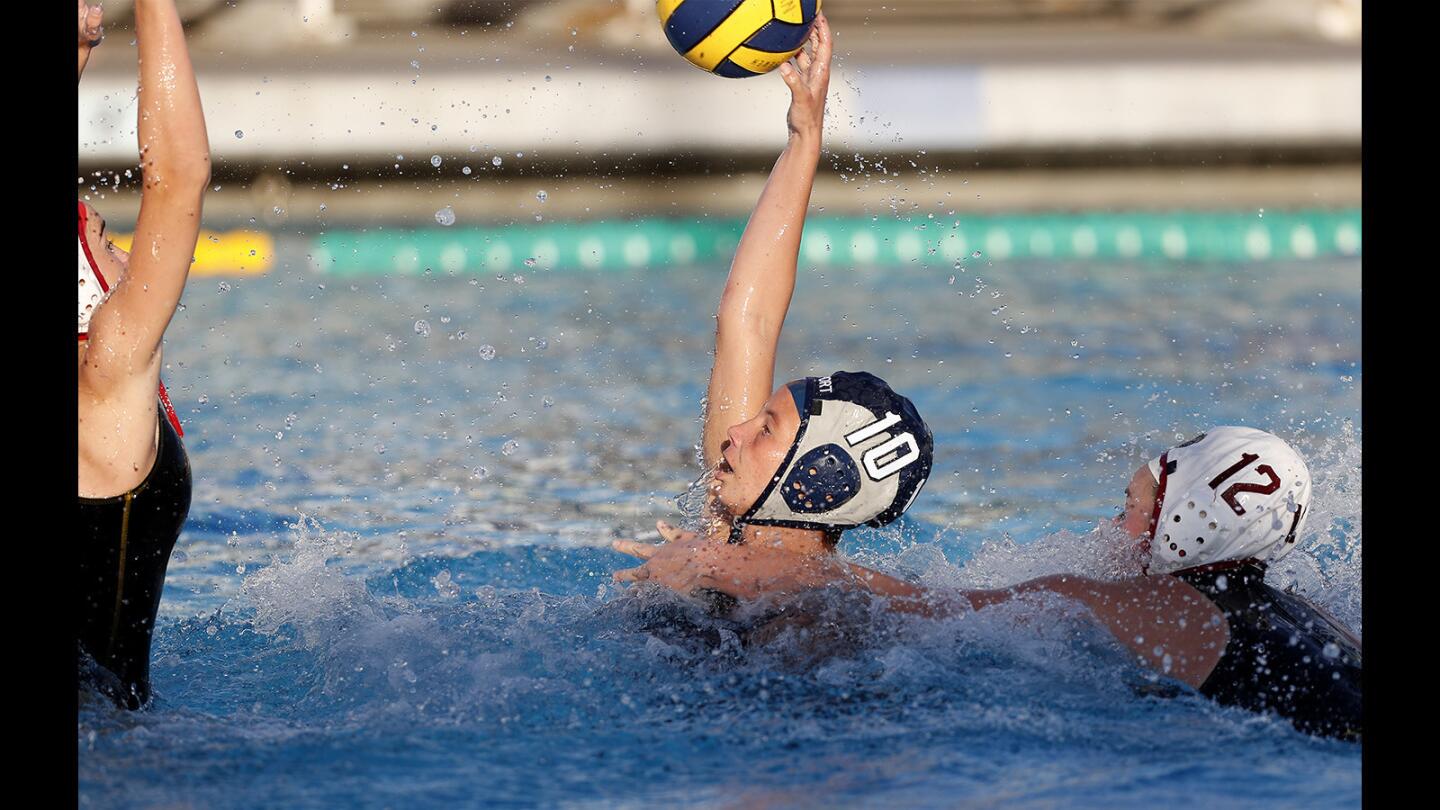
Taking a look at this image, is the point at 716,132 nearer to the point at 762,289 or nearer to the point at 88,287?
the point at 762,289

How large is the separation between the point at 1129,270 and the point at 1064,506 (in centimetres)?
419

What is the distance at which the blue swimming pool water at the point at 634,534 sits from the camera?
8.32 ft

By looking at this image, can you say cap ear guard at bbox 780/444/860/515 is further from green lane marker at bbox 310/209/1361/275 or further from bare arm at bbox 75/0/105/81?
green lane marker at bbox 310/209/1361/275

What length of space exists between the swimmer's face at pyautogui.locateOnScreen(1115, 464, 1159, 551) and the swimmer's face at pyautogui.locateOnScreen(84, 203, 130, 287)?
5.83 feet

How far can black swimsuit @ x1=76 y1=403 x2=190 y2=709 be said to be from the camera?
7.70 ft

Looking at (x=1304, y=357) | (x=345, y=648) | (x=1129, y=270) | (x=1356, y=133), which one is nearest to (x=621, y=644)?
(x=345, y=648)

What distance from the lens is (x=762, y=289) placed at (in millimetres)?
3293

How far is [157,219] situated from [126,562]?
582 millimetres

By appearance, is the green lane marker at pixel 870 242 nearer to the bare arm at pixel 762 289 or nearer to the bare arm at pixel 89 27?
the bare arm at pixel 762 289

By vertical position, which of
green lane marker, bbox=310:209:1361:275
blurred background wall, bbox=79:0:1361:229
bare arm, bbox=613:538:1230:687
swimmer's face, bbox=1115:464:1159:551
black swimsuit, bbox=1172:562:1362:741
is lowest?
black swimsuit, bbox=1172:562:1362:741

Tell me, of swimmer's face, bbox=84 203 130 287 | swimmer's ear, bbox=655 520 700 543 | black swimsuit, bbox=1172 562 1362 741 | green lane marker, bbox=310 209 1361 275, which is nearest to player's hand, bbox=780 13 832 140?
swimmer's ear, bbox=655 520 700 543

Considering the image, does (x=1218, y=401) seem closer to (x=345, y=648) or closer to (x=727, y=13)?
(x=727, y=13)

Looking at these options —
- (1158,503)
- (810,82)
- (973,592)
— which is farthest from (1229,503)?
(810,82)
